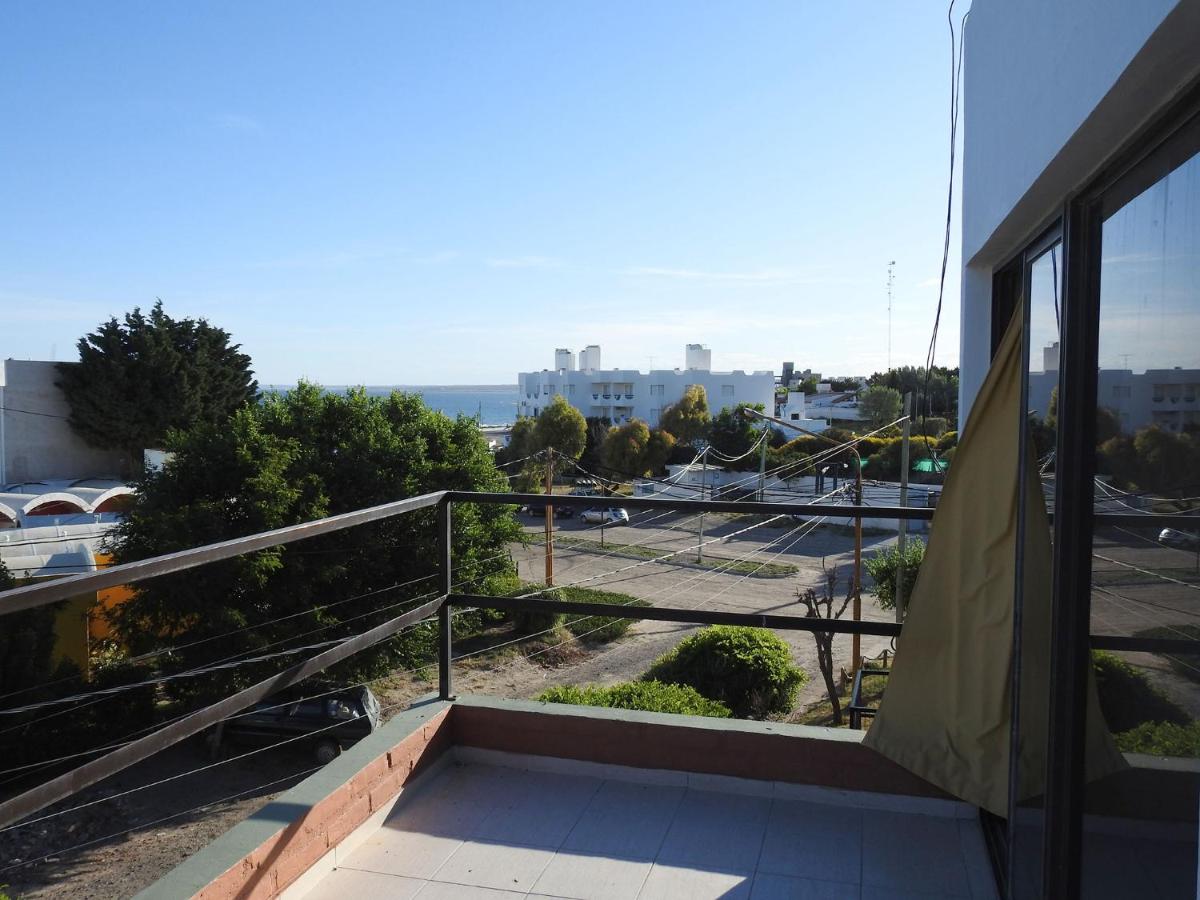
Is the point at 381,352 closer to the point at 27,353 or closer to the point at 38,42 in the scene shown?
the point at 27,353

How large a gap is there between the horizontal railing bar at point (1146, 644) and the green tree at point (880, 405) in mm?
47095

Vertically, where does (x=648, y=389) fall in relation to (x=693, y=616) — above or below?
above

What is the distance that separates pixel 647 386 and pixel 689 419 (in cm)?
1849

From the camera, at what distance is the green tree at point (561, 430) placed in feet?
143

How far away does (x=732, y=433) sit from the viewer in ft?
152

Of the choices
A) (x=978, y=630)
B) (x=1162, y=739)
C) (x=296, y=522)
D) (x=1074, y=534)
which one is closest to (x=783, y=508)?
(x=978, y=630)

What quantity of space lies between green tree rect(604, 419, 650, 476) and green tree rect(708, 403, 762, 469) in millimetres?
4078

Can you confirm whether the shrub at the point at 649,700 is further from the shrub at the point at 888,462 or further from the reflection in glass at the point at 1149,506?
the shrub at the point at 888,462

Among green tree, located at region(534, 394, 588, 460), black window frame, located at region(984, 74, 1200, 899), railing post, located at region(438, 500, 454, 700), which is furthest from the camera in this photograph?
green tree, located at region(534, 394, 588, 460)

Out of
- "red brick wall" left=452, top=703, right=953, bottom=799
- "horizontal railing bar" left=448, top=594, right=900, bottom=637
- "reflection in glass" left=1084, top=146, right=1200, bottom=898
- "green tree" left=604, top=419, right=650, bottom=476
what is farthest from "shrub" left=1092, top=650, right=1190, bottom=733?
"green tree" left=604, top=419, right=650, bottom=476

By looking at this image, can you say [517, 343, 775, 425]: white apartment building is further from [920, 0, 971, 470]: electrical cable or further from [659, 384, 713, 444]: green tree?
[920, 0, 971, 470]: electrical cable

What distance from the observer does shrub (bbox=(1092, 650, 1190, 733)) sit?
1379 millimetres

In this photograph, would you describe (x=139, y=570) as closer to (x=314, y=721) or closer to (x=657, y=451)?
(x=314, y=721)

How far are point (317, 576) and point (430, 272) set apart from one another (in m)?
41.3
